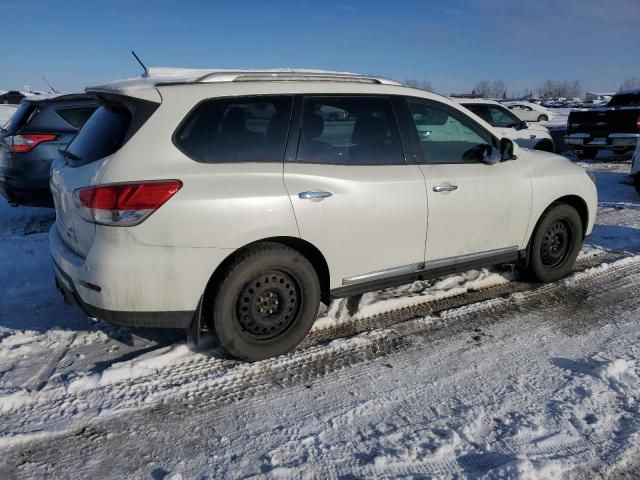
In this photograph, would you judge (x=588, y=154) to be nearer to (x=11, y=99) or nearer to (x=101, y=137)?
(x=101, y=137)

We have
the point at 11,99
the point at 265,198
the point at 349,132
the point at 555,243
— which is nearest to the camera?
the point at 265,198

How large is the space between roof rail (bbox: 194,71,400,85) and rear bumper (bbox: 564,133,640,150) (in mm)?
10852

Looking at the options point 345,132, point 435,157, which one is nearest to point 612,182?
point 435,157

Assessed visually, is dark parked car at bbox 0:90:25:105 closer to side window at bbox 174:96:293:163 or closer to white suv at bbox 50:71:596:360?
white suv at bbox 50:71:596:360

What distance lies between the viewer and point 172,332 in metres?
4.05

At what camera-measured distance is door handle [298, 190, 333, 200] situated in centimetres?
352

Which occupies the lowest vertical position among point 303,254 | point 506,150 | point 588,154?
point 588,154

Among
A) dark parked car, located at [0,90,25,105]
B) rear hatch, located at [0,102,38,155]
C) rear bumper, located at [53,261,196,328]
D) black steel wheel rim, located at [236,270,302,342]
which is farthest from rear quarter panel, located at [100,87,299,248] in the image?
dark parked car, located at [0,90,25,105]

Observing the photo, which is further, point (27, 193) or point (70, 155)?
point (27, 193)

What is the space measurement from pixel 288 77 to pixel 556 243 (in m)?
A: 3.03

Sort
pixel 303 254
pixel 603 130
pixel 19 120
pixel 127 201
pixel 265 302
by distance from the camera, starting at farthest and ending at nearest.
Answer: pixel 603 130
pixel 19 120
pixel 303 254
pixel 265 302
pixel 127 201

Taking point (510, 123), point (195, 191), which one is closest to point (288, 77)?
point (195, 191)

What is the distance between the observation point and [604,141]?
13.2m

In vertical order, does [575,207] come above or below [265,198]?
below
